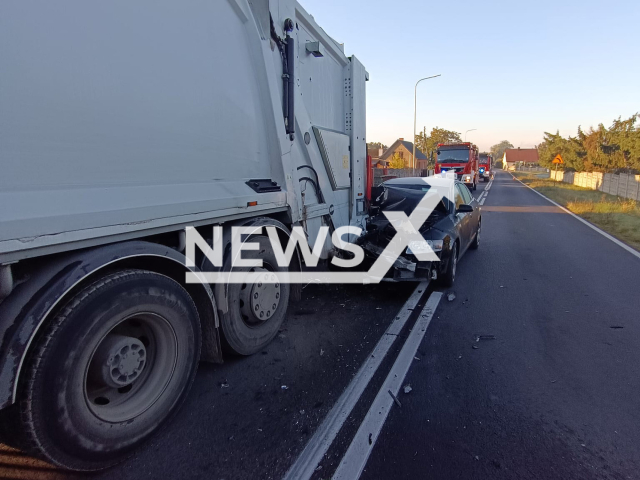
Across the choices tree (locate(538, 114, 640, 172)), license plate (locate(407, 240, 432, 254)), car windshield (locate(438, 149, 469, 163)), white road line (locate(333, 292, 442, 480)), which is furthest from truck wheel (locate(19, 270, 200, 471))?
tree (locate(538, 114, 640, 172))

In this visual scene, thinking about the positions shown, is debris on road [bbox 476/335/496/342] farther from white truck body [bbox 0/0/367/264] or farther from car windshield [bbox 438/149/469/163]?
car windshield [bbox 438/149/469/163]

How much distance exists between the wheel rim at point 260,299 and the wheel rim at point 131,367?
942mm

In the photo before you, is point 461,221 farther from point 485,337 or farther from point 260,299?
point 260,299

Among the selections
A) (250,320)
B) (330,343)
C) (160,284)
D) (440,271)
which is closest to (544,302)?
(440,271)

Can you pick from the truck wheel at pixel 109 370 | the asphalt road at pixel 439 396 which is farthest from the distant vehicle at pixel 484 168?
the truck wheel at pixel 109 370

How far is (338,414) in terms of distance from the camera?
9.66 feet

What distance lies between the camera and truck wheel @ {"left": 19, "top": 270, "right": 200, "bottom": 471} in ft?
6.53

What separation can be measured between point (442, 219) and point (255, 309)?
382cm

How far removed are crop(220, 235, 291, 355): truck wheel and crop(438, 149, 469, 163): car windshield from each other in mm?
26881

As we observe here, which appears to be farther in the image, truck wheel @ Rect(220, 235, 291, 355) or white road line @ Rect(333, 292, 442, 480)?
truck wheel @ Rect(220, 235, 291, 355)

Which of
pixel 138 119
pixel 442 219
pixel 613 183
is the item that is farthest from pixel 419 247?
pixel 613 183

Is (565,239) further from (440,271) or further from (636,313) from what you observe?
(440,271)

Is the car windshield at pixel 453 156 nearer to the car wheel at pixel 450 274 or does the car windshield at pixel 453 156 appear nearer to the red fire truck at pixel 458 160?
the red fire truck at pixel 458 160

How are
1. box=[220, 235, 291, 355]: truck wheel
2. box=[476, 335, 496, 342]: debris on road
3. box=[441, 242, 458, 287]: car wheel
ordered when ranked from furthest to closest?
box=[441, 242, 458, 287]: car wheel
box=[476, 335, 496, 342]: debris on road
box=[220, 235, 291, 355]: truck wheel
